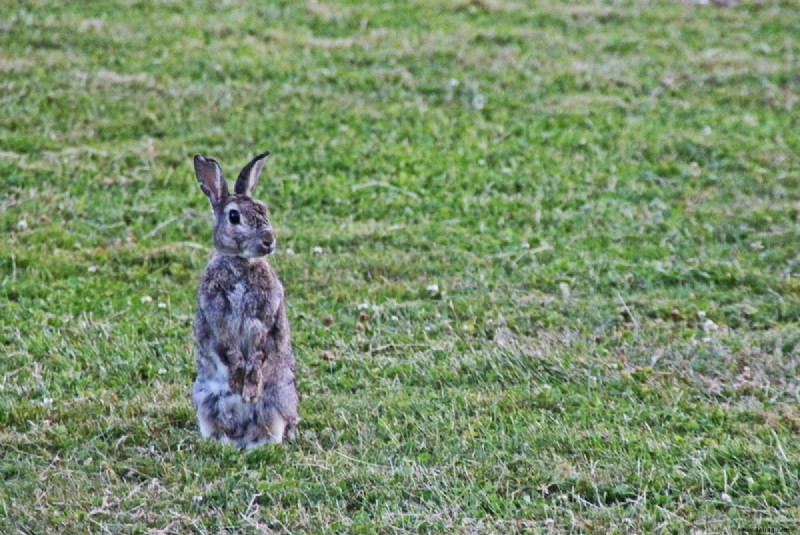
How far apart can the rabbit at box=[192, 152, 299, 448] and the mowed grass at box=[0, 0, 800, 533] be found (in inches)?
10.6

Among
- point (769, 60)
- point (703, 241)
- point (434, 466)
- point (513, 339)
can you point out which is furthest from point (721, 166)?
point (434, 466)

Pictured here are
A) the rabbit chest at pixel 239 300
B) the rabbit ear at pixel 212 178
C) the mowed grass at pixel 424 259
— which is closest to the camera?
the mowed grass at pixel 424 259

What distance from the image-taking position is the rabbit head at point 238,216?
762 cm

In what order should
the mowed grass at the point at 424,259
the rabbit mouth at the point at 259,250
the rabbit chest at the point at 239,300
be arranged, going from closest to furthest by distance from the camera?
the mowed grass at the point at 424,259
the rabbit mouth at the point at 259,250
the rabbit chest at the point at 239,300

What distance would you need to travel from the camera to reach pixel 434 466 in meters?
7.56

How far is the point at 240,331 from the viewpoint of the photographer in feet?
25.4

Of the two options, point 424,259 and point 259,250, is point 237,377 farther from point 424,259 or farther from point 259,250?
point 424,259

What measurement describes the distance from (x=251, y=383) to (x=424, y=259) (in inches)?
156

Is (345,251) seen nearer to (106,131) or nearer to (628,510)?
(106,131)

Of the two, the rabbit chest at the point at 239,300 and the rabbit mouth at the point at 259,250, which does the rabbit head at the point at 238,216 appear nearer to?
the rabbit mouth at the point at 259,250

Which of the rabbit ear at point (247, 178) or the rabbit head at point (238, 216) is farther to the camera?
the rabbit ear at point (247, 178)

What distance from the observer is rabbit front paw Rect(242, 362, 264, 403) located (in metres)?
7.68

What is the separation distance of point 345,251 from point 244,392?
4.08 m

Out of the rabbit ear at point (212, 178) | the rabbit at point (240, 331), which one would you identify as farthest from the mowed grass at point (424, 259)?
the rabbit ear at point (212, 178)
